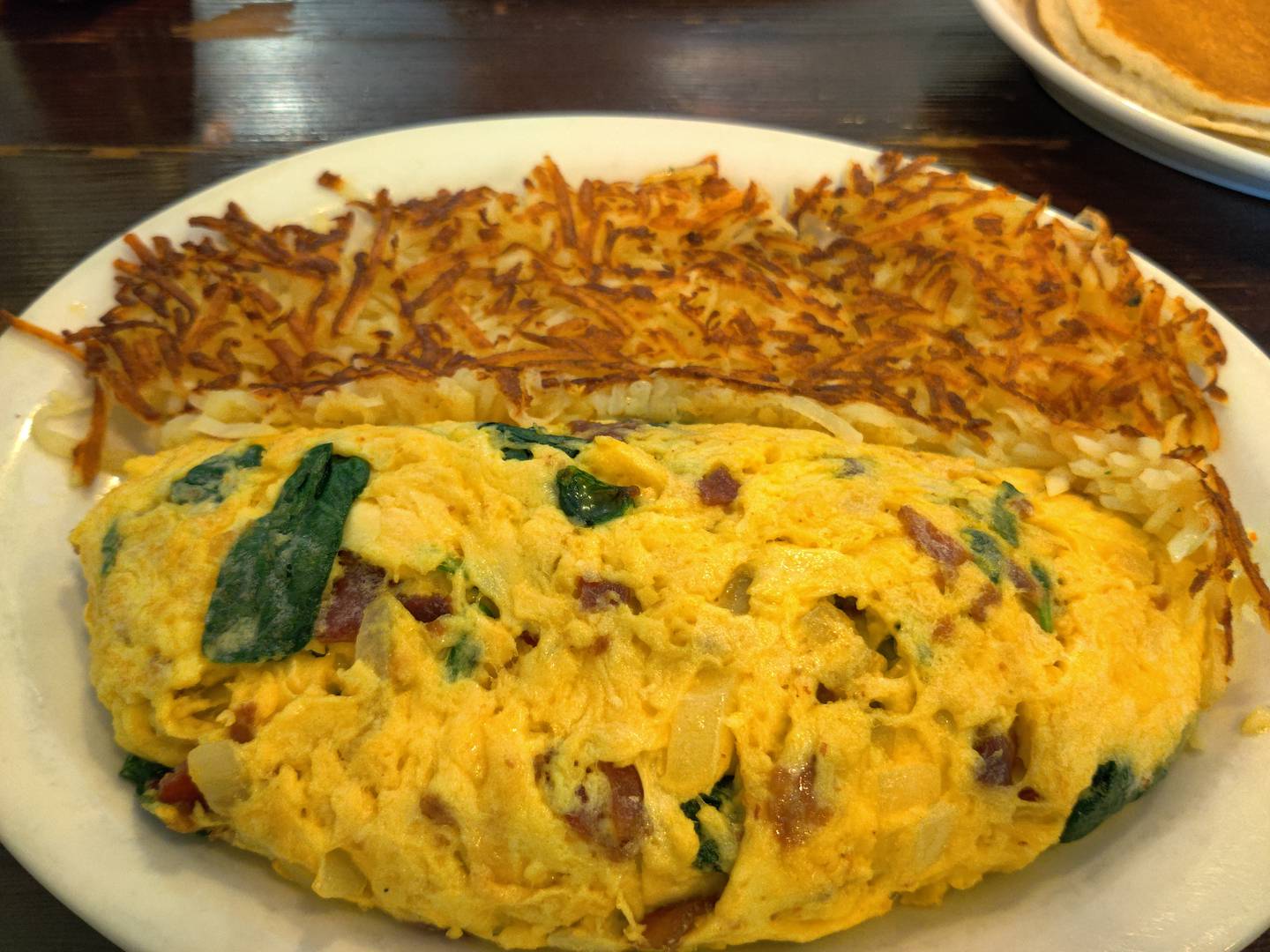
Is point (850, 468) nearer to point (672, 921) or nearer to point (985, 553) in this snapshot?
point (985, 553)

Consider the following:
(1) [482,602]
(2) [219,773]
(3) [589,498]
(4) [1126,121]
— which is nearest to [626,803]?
(1) [482,602]

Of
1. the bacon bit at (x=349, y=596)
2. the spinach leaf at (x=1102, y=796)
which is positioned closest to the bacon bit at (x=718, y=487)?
the bacon bit at (x=349, y=596)

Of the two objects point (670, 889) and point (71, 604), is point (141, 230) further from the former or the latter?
point (670, 889)

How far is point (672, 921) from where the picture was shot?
140 cm

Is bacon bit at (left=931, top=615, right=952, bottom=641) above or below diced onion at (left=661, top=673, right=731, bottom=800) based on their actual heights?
above

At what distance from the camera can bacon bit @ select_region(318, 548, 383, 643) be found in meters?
1.52

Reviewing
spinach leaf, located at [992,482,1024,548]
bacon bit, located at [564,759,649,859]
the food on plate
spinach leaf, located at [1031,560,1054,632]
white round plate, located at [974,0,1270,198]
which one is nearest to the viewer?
bacon bit, located at [564,759,649,859]

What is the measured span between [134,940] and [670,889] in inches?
33.2

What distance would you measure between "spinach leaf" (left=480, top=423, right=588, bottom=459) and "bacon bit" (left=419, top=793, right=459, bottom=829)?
655 millimetres

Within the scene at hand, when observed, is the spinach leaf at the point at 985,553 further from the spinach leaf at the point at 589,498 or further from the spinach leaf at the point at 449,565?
the spinach leaf at the point at 449,565

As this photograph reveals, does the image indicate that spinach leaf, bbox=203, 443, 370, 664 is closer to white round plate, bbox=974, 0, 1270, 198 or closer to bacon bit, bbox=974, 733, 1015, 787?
bacon bit, bbox=974, 733, 1015, 787

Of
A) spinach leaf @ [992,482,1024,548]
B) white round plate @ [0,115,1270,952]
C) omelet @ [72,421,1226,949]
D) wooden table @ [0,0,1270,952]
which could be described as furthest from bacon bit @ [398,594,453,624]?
wooden table @ [0,0,1270,952]

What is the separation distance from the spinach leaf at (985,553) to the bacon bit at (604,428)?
0.70 metres

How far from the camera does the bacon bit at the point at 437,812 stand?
136cm
